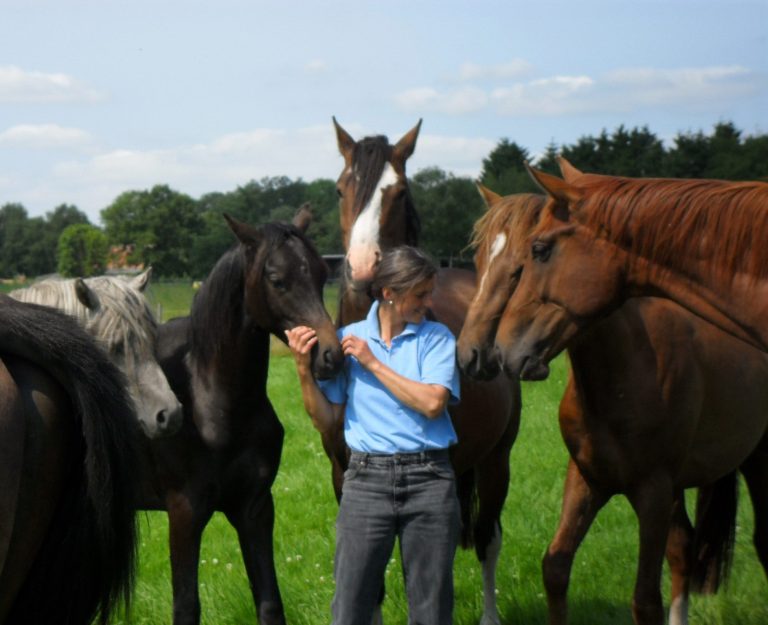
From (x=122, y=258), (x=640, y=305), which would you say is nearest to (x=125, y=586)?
(x=640, y=305)

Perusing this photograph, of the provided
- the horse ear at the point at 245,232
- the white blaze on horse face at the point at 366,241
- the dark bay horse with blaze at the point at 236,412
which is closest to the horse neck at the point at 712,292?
the white blaze on horse face at the point at 366,241

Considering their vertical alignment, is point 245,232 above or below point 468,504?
above

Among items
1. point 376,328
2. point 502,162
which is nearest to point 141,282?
point 376,328

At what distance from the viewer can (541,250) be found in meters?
4.02

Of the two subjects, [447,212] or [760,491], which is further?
[447,212]

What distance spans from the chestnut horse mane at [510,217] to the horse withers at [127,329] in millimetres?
1645

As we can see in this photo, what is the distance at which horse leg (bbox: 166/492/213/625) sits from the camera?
173 inches

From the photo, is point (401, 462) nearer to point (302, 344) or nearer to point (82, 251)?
point (302, 344)

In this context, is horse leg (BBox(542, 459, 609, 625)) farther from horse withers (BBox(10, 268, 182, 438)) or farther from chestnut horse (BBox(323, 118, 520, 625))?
horse withers (BBox(10, 268, 182, 438))

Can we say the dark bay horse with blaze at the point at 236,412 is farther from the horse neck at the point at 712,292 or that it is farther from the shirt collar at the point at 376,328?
the horse neck at the point at 712,292

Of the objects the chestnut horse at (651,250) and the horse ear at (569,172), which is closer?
the chestnut horse at (651,250)

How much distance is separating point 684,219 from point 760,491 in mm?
2842

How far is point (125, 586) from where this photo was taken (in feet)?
9.62

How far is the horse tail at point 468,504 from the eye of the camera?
614 cm
